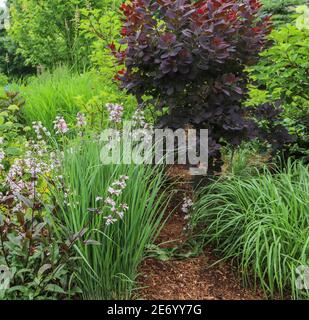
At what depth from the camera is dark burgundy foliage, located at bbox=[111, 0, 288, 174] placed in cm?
298

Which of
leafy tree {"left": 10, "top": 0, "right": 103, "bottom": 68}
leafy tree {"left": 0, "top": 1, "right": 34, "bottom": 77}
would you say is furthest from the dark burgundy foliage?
leafy tree {"left": 0, "top": 1, "right": 34, "bottom": 77}

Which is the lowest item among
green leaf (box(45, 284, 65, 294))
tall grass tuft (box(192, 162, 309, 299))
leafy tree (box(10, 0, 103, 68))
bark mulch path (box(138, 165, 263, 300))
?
bark mulch path (box(138, 165, 263, 300))

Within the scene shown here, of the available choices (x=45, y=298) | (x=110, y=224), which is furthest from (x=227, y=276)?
(x=45, y=298)

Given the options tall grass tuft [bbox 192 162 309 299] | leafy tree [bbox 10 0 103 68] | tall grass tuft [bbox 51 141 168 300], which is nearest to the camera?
tall grass tuft [bbox 51 141 168 300]

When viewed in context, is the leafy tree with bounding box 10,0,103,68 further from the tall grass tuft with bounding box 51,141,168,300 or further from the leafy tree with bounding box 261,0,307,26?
the tall grass tuft with bounding box 51,141,168,300

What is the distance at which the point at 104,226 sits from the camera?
8.35 ft

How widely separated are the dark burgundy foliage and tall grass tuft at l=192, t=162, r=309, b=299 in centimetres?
37

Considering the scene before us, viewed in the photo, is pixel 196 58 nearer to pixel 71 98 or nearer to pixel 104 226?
pixel 104 226

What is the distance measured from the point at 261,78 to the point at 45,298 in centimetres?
241

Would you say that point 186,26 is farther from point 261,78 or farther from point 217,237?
point 217,237

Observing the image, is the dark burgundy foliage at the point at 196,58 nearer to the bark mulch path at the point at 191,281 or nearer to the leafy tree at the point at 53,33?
the bark mulch path at the point at 191,281

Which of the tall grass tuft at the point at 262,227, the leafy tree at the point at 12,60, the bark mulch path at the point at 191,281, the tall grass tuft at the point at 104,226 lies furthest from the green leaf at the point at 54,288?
the leafy tree at the point at 12,60

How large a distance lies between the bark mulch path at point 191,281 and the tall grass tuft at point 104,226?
0.13 meters

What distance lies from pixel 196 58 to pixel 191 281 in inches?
58.1
